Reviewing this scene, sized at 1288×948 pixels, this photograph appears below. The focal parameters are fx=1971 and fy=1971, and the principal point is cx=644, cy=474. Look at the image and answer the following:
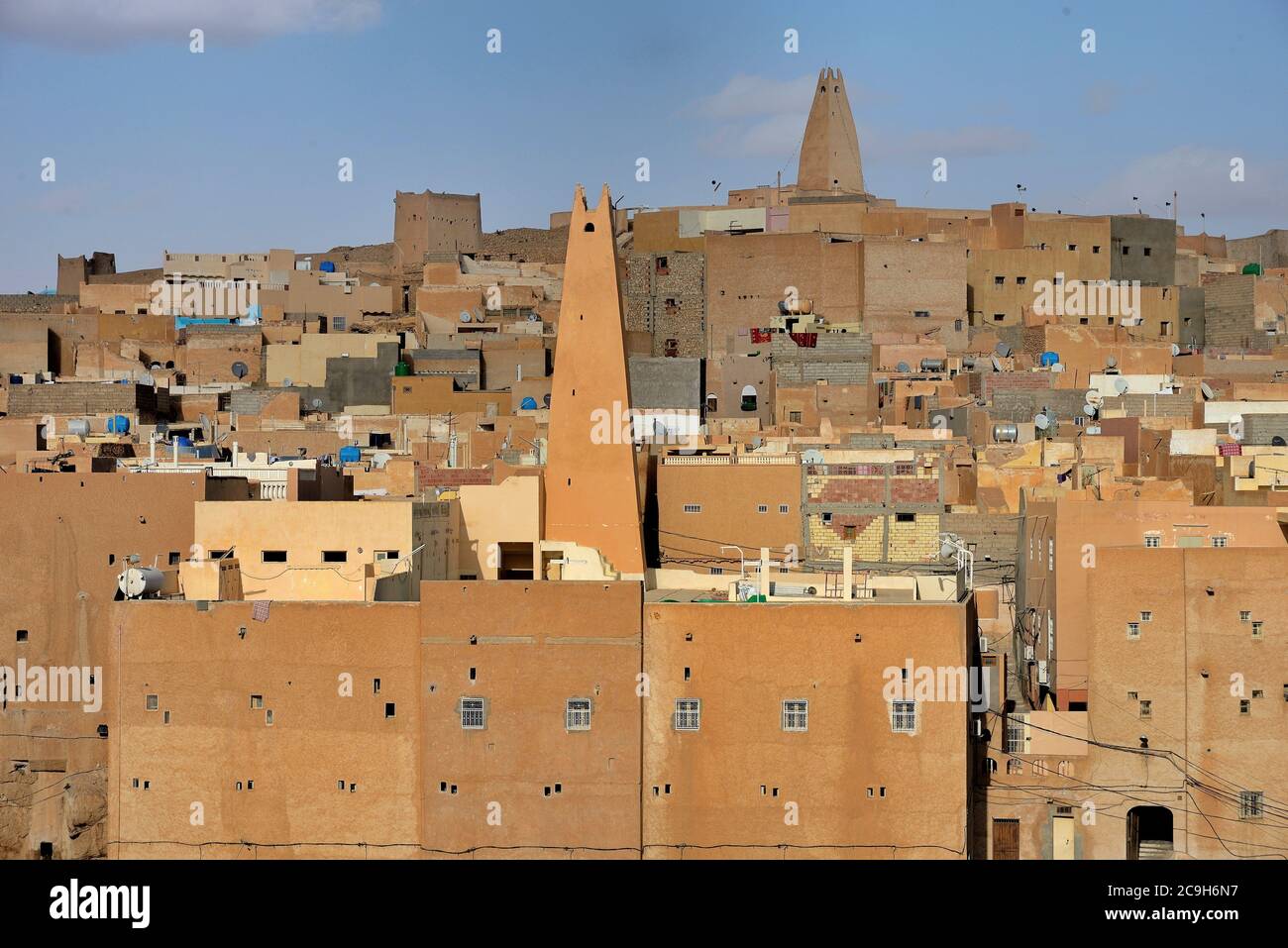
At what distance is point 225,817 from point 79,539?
5.20 m

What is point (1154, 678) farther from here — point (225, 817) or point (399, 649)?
point (225, 817)

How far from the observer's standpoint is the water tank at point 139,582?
23.4m

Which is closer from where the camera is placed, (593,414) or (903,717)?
(903,717)

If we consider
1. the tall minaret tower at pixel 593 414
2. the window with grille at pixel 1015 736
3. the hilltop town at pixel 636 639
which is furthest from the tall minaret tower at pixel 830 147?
the window with grille at pixel 1015 736

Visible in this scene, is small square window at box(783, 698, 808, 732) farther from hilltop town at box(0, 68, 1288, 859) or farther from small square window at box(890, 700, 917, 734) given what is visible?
small square window at box(890, 700, 917, 734)

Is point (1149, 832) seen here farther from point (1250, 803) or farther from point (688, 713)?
point (688, 713)

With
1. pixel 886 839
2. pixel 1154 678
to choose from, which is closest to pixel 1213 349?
pixel 1154 678

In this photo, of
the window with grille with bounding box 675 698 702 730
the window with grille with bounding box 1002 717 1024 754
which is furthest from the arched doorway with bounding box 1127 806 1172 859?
the window with grille with bounding box 675 698 702 730

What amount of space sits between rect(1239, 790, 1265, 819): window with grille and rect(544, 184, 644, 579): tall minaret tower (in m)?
8.24

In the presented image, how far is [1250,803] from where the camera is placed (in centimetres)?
2408

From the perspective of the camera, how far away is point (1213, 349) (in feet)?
167

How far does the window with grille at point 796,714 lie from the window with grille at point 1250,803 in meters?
6.01

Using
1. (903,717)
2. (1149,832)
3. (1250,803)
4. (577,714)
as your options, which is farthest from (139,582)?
(1250,803)

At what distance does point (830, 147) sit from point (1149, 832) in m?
39.4
